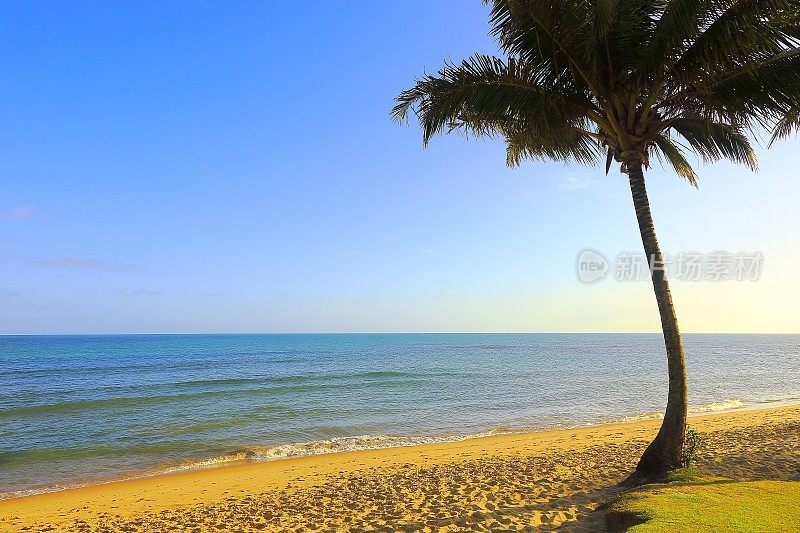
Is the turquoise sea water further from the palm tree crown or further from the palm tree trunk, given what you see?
the palm tree crown

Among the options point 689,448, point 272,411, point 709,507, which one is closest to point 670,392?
point 689,448

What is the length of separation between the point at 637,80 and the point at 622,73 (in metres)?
0.31

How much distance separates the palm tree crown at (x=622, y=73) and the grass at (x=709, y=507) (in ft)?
15.3

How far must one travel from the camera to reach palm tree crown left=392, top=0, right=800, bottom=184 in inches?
257

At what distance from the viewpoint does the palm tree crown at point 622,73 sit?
6535mm

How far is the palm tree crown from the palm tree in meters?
0.02

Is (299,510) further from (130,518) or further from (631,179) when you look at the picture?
(631,179)

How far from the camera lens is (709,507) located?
5.24 meters

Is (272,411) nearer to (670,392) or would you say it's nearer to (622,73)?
(670,392)

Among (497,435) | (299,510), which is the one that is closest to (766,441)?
(497,435)

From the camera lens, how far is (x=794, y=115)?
7035 millimetres

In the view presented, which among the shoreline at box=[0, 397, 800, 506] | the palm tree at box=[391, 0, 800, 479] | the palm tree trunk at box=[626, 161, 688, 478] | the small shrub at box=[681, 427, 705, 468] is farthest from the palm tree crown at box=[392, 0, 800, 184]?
the shoreline at box=[0, 397, 800, 506]

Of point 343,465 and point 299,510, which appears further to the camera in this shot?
point 343,465

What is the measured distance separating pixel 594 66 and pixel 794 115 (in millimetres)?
2893
